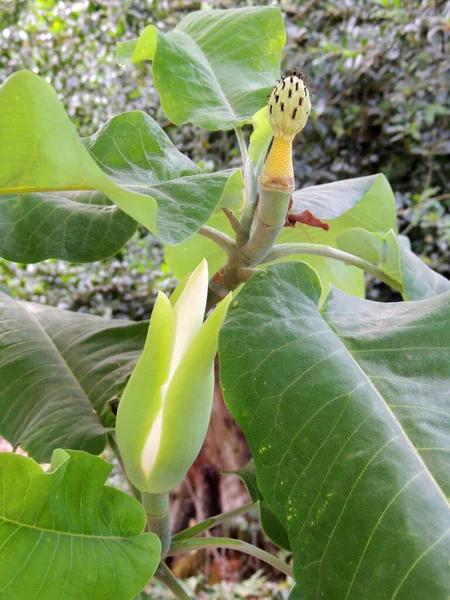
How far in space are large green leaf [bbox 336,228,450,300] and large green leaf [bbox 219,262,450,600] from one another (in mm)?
108

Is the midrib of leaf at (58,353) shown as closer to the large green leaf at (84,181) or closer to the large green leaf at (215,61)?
the large green leaf at (84,181)

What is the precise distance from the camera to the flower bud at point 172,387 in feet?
1.08

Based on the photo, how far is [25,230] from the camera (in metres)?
0.47

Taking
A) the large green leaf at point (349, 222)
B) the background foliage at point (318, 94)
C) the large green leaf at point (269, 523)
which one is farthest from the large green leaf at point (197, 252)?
the background foliage at point (318, 94)

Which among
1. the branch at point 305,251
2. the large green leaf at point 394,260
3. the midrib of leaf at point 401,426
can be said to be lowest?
the large green leaf at point 394,260

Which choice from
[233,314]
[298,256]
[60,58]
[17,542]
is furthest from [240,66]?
[60,58]

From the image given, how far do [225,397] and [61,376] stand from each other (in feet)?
0.76

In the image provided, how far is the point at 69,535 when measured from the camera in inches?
12.0

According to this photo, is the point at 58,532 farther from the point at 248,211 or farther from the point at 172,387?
the point at 248,211

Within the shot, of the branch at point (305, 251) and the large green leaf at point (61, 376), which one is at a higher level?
the branch at point (305, 251)

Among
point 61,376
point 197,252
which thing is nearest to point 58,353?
point 61,376

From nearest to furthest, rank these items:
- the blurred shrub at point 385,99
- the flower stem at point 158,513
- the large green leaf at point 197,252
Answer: the flower stem at point 158,513 < the large green leaf at point 197,252 < the blurred shrub at point 385,99

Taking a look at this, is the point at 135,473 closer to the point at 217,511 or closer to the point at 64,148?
the point at 64,148

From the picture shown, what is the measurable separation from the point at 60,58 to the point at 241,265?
2184 mm
